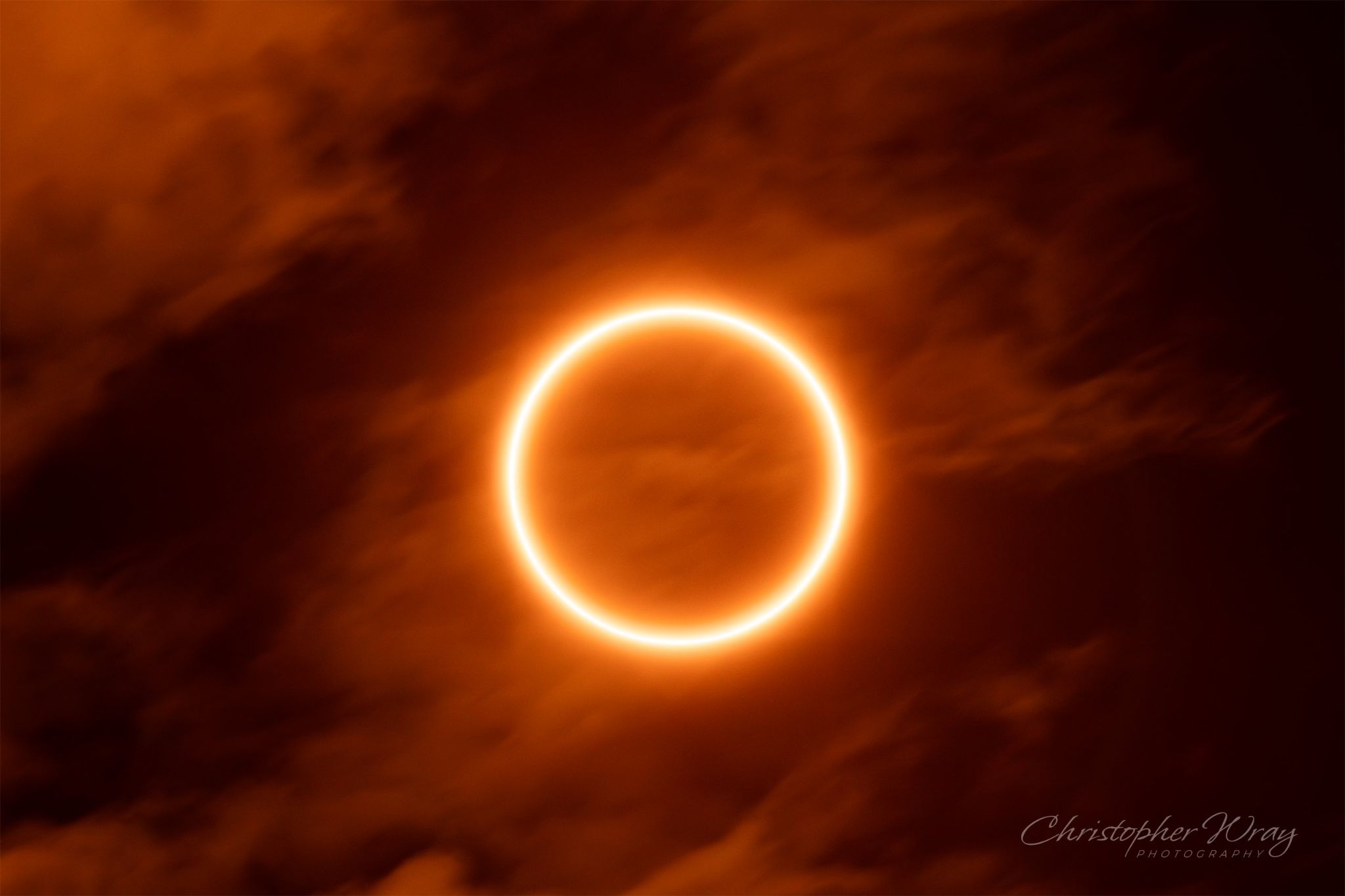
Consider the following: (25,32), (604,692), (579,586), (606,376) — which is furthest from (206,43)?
(604,692)

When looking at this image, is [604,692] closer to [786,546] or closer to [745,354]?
[786,546]

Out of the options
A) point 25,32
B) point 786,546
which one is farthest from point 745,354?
point 25,32

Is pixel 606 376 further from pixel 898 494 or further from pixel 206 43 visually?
pixel 206 43

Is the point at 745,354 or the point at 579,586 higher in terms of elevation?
the point at 745,354

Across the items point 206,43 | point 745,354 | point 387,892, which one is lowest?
point 387,892

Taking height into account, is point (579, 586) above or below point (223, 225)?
below

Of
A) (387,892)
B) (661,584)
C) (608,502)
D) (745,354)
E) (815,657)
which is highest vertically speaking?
(745,354)
